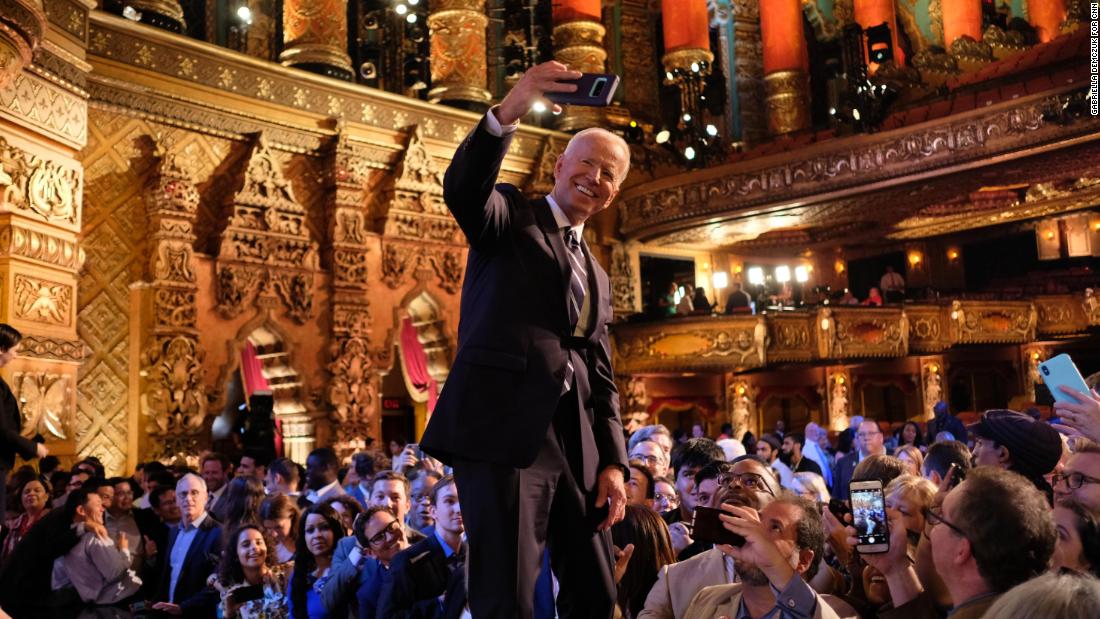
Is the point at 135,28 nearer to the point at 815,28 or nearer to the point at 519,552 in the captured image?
the point at 519,552

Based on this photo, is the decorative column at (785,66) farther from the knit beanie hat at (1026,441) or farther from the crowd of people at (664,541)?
the knit beanie hat at (1026,441)

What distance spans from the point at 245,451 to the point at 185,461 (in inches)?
54.2

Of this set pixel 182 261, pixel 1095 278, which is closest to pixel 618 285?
pixel 182 261

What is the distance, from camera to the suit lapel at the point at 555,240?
2527 millimetres

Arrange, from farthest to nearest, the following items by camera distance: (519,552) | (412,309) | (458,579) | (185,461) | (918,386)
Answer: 1. (918,386)
2. (412,309)
3. (185,461)
4. (458,579)
5. (519,552)

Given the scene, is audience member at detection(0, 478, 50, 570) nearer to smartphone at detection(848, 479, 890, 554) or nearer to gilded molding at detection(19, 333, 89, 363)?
gilded molding at detection(19, 333, 89, 363)

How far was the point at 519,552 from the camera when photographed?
2299 millimetres

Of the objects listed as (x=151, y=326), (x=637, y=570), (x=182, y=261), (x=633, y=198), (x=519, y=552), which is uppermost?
(x=633, y=198)

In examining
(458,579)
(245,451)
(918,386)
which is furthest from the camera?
(918,386)

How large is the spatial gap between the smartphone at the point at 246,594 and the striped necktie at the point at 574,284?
127 inches

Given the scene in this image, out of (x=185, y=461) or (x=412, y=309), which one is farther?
(x=412, y=309)

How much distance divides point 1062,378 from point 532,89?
1729 millimetres

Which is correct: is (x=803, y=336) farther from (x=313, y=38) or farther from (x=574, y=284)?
(x=574, y=284)

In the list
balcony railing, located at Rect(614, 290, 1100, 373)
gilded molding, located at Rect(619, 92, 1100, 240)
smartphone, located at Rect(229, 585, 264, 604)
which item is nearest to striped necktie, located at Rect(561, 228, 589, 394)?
smartphone, located at Rect(229, 585, 264, 604)
